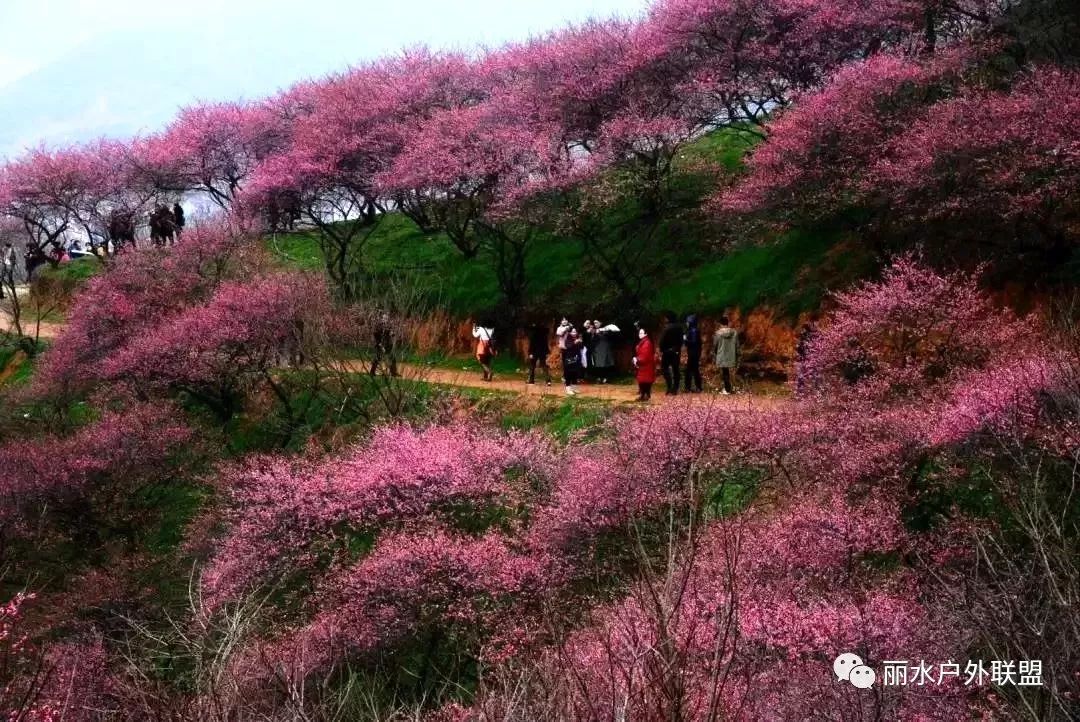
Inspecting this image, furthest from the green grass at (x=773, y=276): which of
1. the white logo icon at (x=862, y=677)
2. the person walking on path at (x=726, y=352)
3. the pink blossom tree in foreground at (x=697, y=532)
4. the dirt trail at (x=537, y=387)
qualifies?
the white logo icon at (x=862, y=677)

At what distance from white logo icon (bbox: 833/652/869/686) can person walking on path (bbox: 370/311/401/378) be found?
13107mm

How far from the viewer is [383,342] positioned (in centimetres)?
1989

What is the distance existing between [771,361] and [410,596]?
10.8m

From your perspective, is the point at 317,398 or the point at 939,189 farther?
the point at 317,398

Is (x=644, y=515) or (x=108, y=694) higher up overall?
(x=644, y=515)

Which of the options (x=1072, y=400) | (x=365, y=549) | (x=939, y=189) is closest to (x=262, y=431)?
(x=365, y=549)

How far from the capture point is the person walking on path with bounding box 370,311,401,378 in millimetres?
19500

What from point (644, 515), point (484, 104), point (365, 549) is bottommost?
point (365, 549)

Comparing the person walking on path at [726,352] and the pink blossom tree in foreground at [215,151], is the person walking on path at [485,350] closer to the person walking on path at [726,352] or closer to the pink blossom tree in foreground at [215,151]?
the person walking on path at [726,352]

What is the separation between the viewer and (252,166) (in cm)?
3756

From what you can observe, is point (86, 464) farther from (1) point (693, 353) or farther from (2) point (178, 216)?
(2) point (178, 216)

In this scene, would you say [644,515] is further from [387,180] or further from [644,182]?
[387,180]

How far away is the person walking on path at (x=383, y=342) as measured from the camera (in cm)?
1950

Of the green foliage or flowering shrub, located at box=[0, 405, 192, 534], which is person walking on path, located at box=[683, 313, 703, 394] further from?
flowering shrub, located at box=[0, 405, 192, 534]
